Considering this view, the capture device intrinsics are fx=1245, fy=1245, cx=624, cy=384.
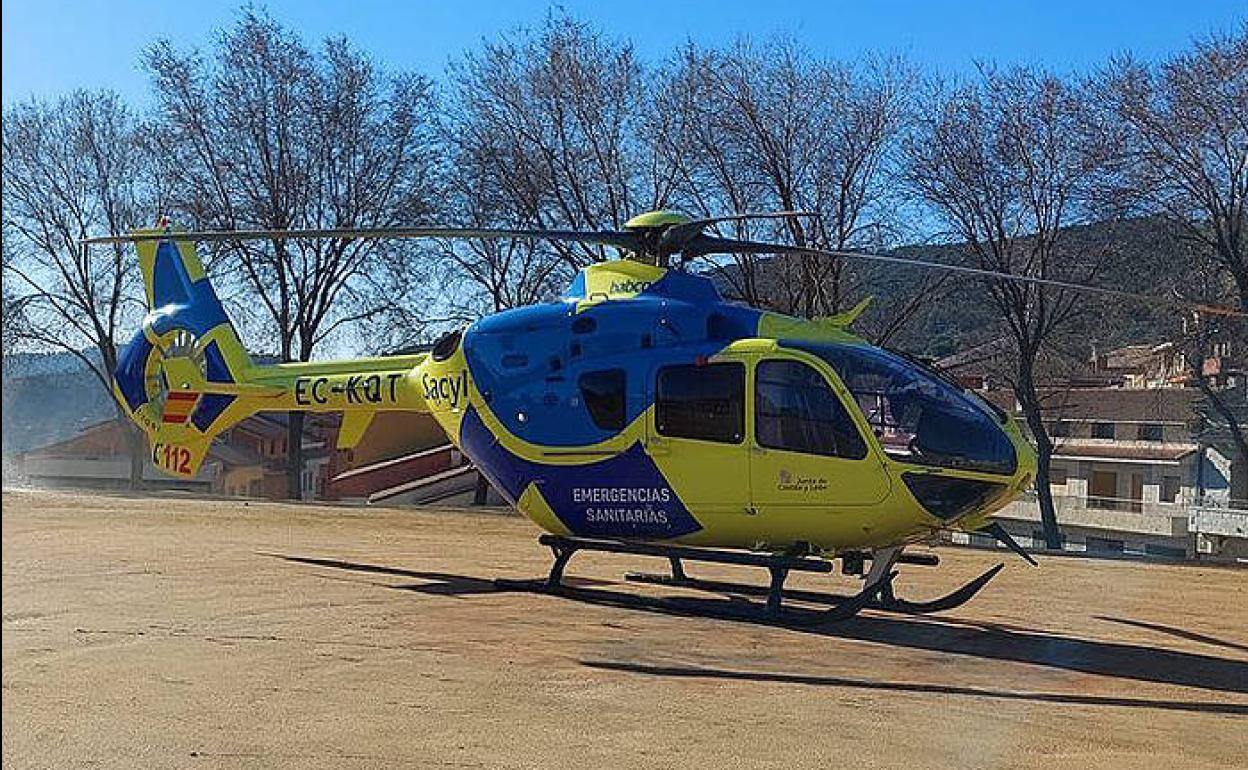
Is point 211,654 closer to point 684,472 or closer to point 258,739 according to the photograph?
point 258,739

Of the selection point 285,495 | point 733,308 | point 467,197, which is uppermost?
point 467,197

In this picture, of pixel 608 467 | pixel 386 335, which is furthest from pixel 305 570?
pixel 386 335

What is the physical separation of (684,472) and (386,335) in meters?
22.3

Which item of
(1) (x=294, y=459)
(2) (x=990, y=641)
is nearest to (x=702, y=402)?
(2) (x=990, y=641)

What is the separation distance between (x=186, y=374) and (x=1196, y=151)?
17.6 meters

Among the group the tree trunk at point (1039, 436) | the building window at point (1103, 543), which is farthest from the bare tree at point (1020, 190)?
the building window at point (1103, 543)

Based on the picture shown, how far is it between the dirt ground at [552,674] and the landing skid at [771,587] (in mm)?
153

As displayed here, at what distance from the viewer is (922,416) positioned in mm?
9172

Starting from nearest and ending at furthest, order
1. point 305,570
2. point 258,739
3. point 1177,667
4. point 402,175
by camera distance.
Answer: point 258,739
point 1177,667
point 305,570
point 402,175

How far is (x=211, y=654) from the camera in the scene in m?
7.86

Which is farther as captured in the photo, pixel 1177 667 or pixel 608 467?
pixel 608 467

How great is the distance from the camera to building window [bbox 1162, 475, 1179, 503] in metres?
40.5

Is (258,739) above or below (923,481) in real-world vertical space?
below

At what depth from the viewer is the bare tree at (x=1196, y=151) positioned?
71.4 ft
